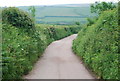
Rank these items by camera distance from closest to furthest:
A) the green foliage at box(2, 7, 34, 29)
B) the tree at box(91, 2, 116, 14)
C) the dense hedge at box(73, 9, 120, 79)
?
the dense hedge at box(73, 9, 120, 79)
the green foliage at box(2, 7, 34, 29)
the tree at box(91, 2, 116, 14)

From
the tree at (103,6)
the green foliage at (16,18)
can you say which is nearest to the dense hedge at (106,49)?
the green foliage at (16,18)

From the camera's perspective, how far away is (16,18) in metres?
16.1

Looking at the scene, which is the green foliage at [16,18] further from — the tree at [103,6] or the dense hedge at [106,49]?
the tree at [103,6]

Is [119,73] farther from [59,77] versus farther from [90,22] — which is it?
[90,22]

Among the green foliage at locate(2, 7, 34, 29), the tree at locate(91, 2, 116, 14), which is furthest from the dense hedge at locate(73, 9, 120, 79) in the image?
the tree at locate(91, 2, 116, 14)

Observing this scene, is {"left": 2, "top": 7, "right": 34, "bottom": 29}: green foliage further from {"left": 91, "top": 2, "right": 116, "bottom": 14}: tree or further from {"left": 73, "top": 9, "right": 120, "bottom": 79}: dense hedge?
{"left": 91, "top": 2, "right": 116, "bottom": 14}: tree

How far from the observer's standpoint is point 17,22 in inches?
629

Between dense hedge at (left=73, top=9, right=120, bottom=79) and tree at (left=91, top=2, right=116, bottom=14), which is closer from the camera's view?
dense hedge at (left=73, top=9, right=120, bottom=79)

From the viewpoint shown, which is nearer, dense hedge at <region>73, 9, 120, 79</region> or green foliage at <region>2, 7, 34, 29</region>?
dense hedge at <region>73, 9, 120, 79</region>

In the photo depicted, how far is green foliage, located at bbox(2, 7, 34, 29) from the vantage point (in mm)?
15875

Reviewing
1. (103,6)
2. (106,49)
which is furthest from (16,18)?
(103,6)

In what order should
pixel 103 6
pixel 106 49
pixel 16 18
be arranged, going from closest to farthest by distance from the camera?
1. pixel 106 49
2. pixel 16 18
3. pixel 103 6

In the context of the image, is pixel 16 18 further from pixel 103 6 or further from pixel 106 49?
pixel 103 6

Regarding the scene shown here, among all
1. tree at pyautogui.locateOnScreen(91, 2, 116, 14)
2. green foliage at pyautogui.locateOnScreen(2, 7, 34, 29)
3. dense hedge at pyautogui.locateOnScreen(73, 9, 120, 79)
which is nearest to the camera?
dense hedge at pyautogui.locateOnScreen(73, 9, 120, 79)
